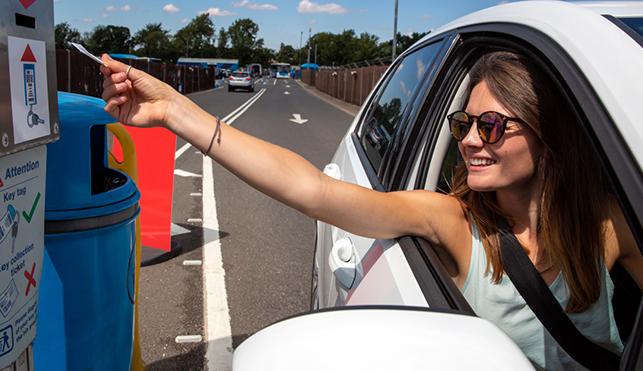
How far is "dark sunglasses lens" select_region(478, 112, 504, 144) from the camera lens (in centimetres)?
133

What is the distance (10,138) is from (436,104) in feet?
4.52

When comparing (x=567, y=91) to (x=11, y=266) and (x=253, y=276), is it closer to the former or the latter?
(x=11, y=266)

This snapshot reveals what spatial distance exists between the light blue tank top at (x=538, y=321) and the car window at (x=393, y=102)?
0.91 m

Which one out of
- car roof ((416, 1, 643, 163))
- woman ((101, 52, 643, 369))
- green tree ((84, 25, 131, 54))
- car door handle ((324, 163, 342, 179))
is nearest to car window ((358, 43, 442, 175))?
car door handle ((324, 163, 342, 179))

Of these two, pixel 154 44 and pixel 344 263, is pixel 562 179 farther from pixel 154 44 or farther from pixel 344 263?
pixel 154 44

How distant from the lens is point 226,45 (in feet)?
456

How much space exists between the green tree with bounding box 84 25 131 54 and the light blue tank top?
114418mm

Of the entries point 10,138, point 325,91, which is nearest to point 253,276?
point 10,138

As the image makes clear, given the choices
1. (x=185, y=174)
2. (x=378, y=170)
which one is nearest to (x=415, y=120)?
(x=378, y=170)

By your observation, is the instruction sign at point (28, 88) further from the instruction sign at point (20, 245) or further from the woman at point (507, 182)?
the woman at point (507, 182)

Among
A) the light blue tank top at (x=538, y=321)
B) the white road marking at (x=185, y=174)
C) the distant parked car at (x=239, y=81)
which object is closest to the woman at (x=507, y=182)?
the light blue tank top at (x=538, y=321)

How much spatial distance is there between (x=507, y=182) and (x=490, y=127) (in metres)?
0.18

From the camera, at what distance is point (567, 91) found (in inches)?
37.9

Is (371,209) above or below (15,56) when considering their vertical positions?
below
